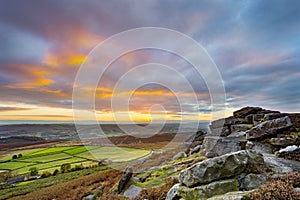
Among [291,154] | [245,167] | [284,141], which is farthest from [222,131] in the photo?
[245,167]

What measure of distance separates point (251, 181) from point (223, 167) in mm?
955

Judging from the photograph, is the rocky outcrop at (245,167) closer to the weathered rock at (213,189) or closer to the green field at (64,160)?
the weathered rock at (213,189)

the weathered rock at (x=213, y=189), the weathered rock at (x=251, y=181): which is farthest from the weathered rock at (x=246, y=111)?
the weathered rock at (x=213, y=189)

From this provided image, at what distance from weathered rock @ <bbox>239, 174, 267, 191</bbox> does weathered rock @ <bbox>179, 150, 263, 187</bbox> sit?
0.30 m

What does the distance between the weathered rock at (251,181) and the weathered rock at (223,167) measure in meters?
0.30

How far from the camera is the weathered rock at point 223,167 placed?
22.8 ft

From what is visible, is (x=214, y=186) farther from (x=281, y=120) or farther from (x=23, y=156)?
(x=23, y=156)

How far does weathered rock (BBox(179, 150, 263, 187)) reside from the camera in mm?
6957

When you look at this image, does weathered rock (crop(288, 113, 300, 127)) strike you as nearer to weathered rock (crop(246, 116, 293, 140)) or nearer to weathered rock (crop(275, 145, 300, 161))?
weathered rock (crop(246, 116, 293, 140))

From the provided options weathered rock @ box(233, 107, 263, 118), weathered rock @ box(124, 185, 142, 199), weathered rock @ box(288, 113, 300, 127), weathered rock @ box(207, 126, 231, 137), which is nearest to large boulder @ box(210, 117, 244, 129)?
weathered rock @ box(207, 126, 231, 137)

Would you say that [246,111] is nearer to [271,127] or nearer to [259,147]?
[271,127]

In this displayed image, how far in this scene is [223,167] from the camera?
23.0 ft

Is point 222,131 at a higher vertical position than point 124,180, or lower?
higher

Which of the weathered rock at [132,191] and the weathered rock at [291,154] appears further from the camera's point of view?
the weathered rock at [132,191]
